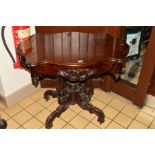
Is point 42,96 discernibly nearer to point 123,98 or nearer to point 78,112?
point 78,112

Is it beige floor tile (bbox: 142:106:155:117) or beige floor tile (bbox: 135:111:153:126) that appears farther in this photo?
beige floor tile (bbox: 142:106:155:117)

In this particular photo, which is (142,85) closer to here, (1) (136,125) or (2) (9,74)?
(1) (136,125)

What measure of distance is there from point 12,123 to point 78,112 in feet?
2.42

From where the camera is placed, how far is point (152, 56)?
6.74ft

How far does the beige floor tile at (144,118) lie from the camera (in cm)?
225

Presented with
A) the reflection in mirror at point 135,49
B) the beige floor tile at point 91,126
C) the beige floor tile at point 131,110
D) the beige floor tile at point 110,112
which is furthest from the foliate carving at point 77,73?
the reflection in mirror at point 135,49

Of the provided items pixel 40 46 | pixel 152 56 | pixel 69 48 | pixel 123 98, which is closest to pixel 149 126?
pixel 123 98

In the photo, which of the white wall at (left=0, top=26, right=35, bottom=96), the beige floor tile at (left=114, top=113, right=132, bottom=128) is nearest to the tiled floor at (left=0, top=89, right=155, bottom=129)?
the beige floor tile at (left=114, top=113, right=132, bottom=128)

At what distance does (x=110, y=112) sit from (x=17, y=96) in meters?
1.12

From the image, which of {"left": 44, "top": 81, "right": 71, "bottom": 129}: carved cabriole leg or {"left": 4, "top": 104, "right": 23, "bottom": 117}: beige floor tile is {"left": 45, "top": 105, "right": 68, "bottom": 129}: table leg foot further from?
{"left": 4, "top": 104, "right": 23, "bottom": 117}: beige floor tile

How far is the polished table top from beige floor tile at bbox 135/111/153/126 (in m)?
0.96

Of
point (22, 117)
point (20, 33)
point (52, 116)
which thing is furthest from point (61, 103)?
point (20, 33)

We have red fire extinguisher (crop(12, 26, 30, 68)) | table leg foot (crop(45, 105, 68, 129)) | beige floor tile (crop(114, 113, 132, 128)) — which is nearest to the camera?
red fire extinguisher (crop(12, 26, 30, 68))

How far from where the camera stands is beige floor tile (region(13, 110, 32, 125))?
2.23 m
